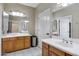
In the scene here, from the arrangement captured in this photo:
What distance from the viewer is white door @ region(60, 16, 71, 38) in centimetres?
168

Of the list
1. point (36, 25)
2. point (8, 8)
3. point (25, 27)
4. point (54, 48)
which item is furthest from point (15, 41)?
point (54, 48)

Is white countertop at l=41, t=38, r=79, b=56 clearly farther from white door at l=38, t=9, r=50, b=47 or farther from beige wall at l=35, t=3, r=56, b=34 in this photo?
beige wall at l=35, t=3, r=56, b=34

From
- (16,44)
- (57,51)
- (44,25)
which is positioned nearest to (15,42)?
(16,44)

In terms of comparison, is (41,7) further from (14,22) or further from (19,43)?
(19,43)

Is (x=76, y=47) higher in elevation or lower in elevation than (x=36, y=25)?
lower

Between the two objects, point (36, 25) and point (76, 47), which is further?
point (36, 25)

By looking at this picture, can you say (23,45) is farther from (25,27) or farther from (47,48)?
(47,48)

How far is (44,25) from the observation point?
1.83 metres

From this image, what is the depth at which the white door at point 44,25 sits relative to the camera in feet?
5.86

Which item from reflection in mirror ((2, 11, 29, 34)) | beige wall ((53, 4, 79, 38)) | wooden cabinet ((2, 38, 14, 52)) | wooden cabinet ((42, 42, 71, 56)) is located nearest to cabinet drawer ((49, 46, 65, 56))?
wooden cabinet ((42, 42, 71, 56))

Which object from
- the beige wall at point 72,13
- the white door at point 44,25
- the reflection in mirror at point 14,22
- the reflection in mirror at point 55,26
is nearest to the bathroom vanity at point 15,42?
the reflection in mirror at point 14,22

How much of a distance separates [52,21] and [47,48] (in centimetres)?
53

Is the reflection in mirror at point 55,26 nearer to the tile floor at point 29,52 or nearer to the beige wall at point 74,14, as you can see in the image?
the beige wall at point 74,14

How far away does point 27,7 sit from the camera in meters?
1.74
